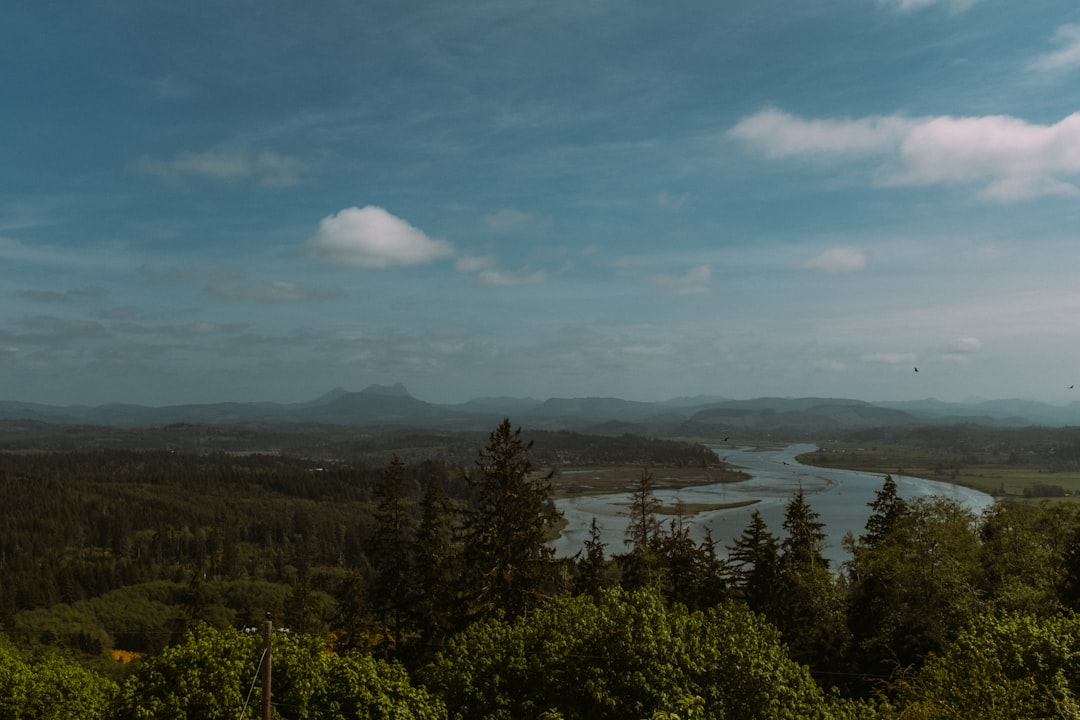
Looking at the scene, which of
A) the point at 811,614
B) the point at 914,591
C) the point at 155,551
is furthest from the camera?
the point at 155,551

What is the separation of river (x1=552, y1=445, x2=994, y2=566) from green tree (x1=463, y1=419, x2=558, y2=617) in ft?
177

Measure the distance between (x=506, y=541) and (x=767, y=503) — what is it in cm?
11490

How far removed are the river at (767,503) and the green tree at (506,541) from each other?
5400cm

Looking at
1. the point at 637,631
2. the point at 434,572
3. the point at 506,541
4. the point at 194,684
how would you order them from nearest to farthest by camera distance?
the point at 194,684 → the point at 637,631 → the point at 506,541 → the point at 434,572

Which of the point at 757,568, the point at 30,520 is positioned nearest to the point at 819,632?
the point at 757,568

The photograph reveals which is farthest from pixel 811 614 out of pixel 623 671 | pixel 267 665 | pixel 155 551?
pixel 155 551

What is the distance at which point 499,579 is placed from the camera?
101ft

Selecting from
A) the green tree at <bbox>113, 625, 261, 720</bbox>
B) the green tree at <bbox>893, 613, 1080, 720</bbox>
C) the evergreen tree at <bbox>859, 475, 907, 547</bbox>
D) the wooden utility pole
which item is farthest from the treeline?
→ the wooden utility pole

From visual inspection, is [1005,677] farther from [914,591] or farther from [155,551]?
[155,551]

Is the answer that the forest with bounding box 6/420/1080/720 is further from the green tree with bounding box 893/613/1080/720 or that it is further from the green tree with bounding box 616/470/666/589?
the green tree with bounding box 616/470/666/589

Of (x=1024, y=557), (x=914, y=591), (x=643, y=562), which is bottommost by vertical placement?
(x=643, y=562)

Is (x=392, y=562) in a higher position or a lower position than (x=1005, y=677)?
lower

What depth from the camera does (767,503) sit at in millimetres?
135500

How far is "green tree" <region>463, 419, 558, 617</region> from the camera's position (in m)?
30.9
